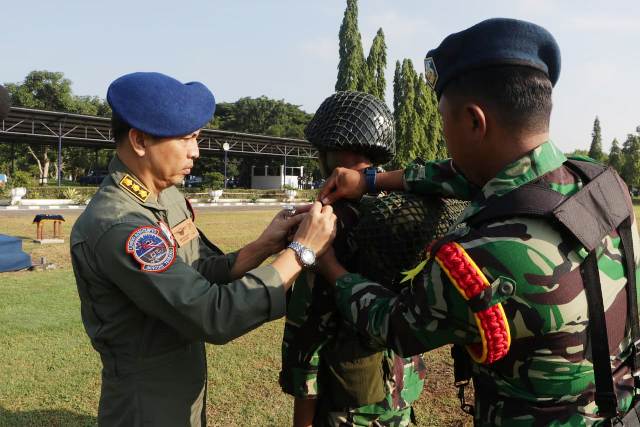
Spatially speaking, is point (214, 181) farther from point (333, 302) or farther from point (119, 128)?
point (333, 302)

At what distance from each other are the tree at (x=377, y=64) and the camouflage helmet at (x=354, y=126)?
2635 centimetres

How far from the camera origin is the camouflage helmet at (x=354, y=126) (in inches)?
69.7

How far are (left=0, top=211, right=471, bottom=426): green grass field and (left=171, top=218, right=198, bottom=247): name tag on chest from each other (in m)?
2.10

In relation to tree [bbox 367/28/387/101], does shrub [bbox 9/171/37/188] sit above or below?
below

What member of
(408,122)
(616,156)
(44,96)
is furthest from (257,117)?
(616,156)

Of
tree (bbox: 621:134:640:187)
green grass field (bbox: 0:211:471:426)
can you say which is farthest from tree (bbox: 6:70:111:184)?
tree (bbox: 621:134:640:187)

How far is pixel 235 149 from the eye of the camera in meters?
39.5

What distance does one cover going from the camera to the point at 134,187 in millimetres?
1762

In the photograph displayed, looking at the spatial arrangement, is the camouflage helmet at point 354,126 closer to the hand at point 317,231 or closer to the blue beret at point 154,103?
the hand at point 317,231

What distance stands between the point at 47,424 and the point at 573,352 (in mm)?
3667

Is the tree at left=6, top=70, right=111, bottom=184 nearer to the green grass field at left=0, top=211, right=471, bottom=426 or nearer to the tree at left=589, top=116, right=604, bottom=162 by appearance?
the green grass field at left=0, top=211, right=471, bottom=426

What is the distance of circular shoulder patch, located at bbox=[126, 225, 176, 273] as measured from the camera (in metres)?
1.48

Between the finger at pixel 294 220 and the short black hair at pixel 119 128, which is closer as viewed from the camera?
the short black hair at pixel 119 128

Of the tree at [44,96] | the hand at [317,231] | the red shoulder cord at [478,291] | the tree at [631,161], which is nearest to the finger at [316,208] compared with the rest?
the hand at [317,231]
